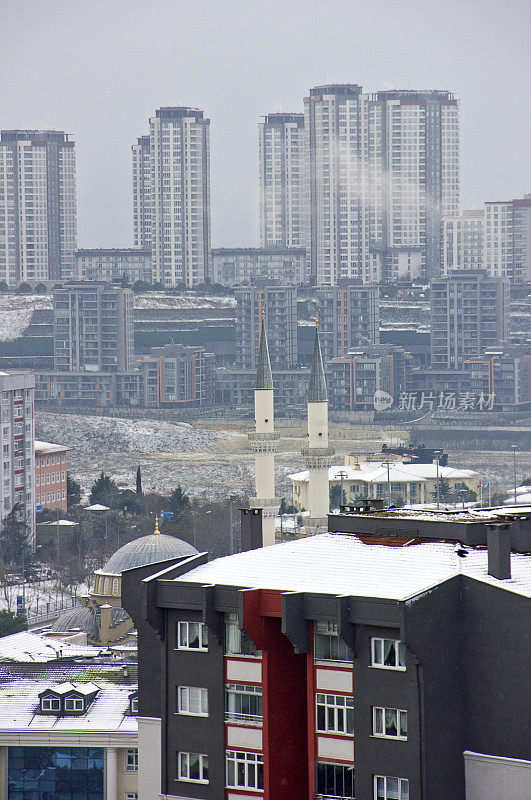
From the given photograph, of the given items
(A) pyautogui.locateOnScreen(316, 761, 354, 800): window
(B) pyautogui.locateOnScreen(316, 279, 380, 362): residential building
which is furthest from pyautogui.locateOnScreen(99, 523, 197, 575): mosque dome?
(B) pyautogui.locateOnScreen(316, 279, 380, 362): residential building

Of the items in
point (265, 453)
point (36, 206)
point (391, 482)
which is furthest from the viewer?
point (36, 206)

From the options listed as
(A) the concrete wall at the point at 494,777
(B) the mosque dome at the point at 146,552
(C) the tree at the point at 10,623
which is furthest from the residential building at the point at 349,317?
(A) the concrete wall at the point at 494,777

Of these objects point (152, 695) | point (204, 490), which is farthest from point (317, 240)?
point (152, 695)

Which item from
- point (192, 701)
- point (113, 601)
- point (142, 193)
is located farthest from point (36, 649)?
point (142, 193)

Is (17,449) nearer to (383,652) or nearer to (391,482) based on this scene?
(391,482)

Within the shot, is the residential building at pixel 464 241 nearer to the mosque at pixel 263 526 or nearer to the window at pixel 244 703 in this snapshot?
the mosque at pixel 263 526

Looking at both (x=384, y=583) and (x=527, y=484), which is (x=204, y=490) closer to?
(x=527, y=484)

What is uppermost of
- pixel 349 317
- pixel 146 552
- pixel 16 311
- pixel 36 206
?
pixel 36 206
